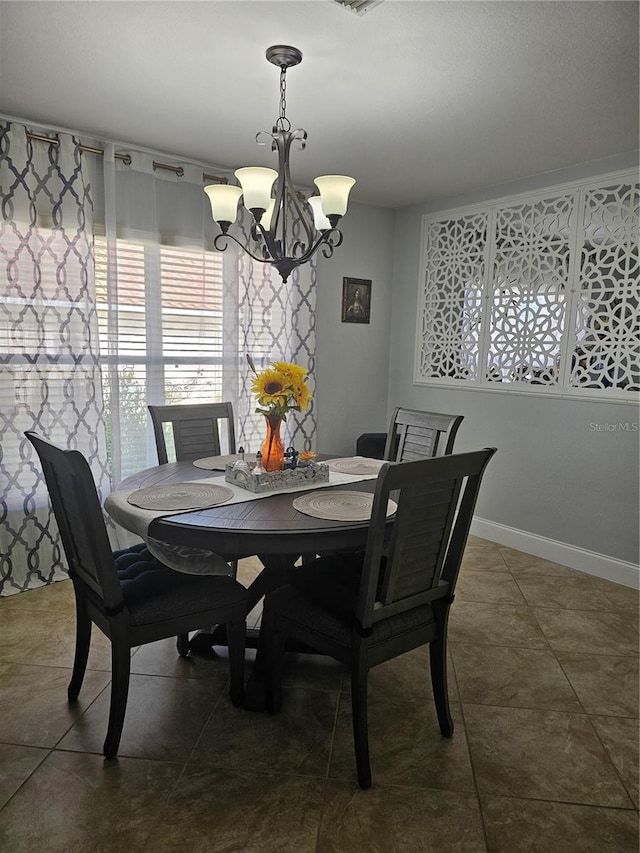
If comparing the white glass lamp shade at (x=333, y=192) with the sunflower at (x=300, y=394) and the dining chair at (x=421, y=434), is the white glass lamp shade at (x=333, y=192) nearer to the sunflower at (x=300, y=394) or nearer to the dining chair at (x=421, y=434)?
the sunflower at (x=300, y=394)

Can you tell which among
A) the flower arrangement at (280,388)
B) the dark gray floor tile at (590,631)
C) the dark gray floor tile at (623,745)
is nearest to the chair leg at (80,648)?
the flower arrangement at (280,388)

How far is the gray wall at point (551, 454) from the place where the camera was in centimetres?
349

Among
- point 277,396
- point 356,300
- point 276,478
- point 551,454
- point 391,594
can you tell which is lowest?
point 391,594

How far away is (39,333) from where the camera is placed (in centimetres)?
320

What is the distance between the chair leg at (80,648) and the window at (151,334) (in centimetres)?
150

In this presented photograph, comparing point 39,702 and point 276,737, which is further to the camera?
point 39,702

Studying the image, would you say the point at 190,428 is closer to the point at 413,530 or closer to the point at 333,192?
the point at 333,192

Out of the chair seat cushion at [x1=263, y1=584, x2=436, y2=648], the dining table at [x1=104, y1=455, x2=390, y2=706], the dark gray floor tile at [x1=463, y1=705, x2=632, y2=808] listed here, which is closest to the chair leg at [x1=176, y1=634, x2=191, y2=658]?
the dining table at [x1=104, y1=455, x2=390, y2=706]

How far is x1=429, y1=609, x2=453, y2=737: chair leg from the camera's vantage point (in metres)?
2.07

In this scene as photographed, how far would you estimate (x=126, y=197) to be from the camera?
3.48 metres

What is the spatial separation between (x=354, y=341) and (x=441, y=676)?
3.07 m

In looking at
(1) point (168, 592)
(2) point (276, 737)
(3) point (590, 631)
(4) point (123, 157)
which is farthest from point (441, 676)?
(4) point (123, 157)

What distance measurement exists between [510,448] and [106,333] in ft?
8.94

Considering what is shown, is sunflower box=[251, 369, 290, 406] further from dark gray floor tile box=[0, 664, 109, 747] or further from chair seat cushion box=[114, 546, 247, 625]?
dark gray floor tile box=[0, 664, 109, 747]
